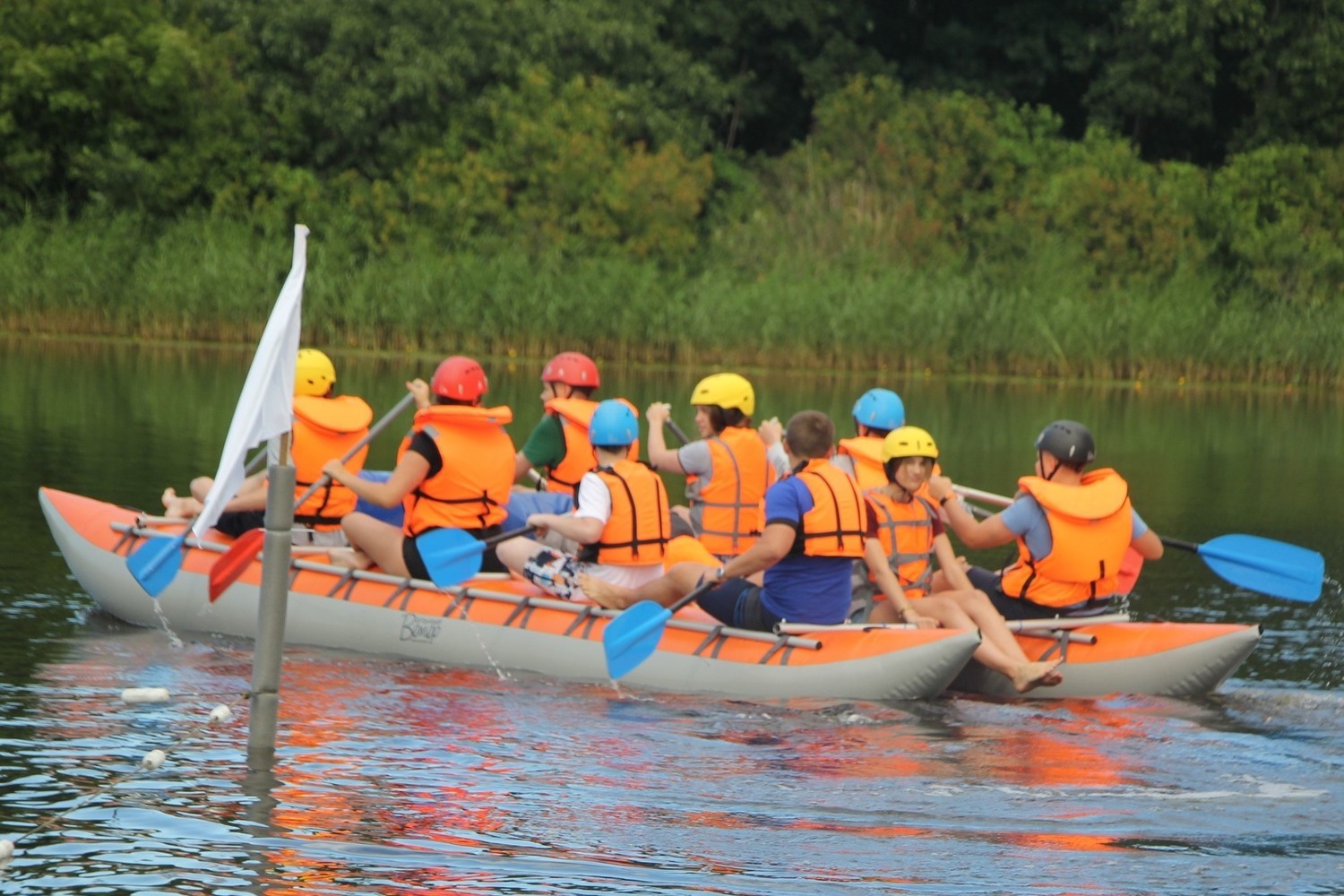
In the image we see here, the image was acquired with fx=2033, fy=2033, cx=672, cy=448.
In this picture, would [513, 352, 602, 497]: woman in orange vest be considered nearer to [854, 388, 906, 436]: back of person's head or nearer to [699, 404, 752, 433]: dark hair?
[699, 404, 752, 433]: dark hair

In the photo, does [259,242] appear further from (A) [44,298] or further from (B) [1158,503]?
(B) [1158,503]

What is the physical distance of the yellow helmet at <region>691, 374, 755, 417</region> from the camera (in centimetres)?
982

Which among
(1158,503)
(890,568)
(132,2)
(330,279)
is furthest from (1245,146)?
(890,568)

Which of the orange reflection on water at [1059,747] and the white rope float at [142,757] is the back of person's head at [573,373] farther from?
the orange reflection on water at [1059,747]

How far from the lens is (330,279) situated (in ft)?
95.3

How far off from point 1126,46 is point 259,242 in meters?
16.5

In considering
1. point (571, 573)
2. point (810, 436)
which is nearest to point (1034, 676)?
point (810, 436)

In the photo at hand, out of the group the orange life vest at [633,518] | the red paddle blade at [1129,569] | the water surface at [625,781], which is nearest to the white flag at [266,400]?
the water surface at [625,781]

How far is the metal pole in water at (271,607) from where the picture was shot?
699 centimetres

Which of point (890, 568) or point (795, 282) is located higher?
point (795, 282)

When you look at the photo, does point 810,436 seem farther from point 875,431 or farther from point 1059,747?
point 1059,747

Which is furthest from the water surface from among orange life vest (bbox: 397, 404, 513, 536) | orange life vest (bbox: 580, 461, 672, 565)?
orange life vest (bbox: 397, 404, 513, 536)

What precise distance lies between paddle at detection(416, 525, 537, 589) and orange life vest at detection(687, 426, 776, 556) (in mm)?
991

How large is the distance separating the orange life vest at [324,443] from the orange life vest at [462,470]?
2.38 feet
